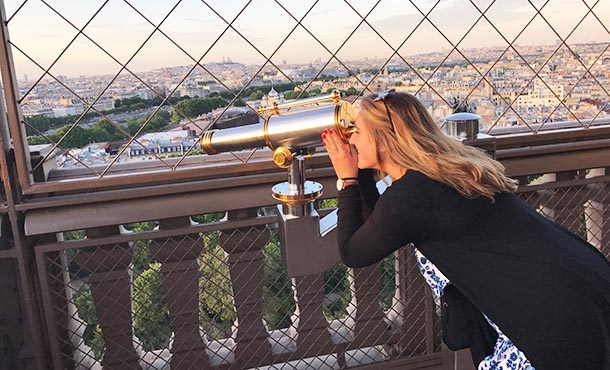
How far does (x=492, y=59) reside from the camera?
1790mm

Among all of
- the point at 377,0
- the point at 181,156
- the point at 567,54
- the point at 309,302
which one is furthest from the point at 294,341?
the point at 567,54

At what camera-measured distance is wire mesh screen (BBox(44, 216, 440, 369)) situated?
165 cm

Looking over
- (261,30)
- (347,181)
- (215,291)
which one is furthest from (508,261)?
(215,291)

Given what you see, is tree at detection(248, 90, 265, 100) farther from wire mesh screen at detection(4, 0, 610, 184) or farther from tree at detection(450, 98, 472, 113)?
tree at detection(450, 98, 472, 113)

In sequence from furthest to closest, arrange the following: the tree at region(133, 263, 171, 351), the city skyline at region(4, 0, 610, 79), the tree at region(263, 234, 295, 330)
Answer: the tree at region(263, 234, 295, 330), the tree at region(133, 263, 171, 351), the city skyline at region(4, 0, 610, 79)

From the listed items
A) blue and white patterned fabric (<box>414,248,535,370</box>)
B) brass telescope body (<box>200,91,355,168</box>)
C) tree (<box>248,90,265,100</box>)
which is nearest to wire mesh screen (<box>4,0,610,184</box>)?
tree (<box>248,90,265,100</box>)

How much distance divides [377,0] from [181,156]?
0.72 metres

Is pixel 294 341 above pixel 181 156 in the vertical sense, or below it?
below

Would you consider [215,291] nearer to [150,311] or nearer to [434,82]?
[150,311]

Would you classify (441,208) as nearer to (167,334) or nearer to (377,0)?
(377,0)

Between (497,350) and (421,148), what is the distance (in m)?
0.44

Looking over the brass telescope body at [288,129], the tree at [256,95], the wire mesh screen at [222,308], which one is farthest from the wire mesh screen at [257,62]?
the wire mesh screen at [222,308]

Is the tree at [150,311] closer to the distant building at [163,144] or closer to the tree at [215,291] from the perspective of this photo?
the tree at [215,291]

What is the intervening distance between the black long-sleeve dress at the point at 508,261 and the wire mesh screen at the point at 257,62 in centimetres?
37
